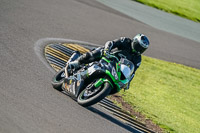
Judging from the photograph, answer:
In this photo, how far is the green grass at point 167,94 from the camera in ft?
33.5

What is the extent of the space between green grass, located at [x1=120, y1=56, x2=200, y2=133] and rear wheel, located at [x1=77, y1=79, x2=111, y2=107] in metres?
2.47

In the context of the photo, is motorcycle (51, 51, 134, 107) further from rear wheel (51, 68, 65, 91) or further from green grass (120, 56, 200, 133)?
green grass (120, 56, 200, 133)

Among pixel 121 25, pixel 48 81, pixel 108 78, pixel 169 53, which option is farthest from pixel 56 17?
pixel 108 78

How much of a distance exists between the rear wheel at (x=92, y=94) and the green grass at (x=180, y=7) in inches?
572

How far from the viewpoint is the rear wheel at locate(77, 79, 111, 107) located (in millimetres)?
7328

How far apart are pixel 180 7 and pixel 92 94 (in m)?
17.6

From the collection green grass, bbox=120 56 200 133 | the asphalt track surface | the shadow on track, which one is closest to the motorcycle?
the asphalt track surface

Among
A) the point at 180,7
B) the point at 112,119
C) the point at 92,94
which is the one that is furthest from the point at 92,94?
the point at 180,7

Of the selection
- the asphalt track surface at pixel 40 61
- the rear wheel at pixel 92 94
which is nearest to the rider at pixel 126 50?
the rear wheel at pixel 92 94

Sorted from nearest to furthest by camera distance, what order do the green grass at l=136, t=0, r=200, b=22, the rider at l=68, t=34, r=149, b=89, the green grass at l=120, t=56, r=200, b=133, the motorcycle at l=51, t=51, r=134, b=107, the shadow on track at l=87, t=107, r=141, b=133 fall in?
the motorcycle at l=51, t=51, r=134, b=107 → the shadow on track at l=87, t=107, r=141, b=133 → the rider at l=68, t=34, r=149, b=89 → the green grass at l=120, t=56, r=200, b=133 → the green grass at l=136, t=0, r=200, b=22

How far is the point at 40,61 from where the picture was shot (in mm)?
9906

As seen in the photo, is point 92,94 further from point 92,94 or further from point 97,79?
point 97,79

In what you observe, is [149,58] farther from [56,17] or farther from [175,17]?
[175,17]

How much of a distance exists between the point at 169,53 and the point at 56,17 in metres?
5.03
